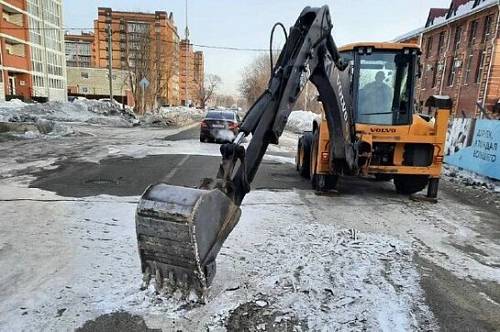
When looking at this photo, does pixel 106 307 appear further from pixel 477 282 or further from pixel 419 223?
pixel 419 223

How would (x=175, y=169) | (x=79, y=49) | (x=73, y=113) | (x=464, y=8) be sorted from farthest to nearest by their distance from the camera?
1. (x=79, y=49)
2. (x=73, y=113)
3. (x=464, y=8)
4. (x=175, y=169)

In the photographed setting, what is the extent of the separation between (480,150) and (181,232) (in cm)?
1033

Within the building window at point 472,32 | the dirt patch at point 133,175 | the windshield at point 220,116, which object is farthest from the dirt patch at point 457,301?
the building window at point 472,32

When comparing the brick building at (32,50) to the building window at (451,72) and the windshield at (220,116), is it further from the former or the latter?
the building window at (451,72)

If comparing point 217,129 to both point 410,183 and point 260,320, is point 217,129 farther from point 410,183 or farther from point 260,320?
point 260,320

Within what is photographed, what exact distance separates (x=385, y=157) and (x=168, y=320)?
18.8 ft

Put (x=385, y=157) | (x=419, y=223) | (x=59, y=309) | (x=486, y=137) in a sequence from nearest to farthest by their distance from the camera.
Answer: (x=59, y=309) → (x=419, y=223) → (x=385, y=157) → (x=486, y=137)

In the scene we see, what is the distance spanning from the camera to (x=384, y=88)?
7.52 meters

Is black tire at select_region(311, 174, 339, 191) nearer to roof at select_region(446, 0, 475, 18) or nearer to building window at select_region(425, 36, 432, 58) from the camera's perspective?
roof at select_region(446, 0, 475, 18)

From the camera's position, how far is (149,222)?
2738 millimetres

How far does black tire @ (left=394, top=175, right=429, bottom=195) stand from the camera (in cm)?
787

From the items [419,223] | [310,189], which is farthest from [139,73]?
[419,223]

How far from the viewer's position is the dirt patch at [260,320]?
3.05 meters

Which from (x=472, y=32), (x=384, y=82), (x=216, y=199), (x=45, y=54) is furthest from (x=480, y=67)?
(x=45, y=54)
